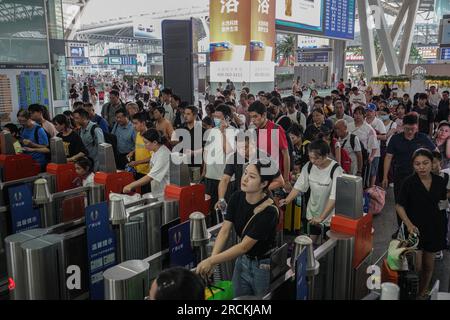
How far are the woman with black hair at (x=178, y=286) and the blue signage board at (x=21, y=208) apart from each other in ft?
9.35

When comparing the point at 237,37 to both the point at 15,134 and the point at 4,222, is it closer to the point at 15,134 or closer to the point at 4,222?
the point at 15,134

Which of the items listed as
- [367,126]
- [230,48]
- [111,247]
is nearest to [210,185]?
[111,247]

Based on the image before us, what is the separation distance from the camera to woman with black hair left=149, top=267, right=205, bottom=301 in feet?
5.36

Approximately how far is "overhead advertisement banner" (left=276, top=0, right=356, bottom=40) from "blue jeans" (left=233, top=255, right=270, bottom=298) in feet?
43.0

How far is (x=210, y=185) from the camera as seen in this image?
15.5ft

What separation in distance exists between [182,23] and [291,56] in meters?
24.0

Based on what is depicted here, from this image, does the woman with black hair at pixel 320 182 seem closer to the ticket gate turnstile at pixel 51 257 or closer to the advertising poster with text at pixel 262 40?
the ticket gate turnstile at pixel 51 257

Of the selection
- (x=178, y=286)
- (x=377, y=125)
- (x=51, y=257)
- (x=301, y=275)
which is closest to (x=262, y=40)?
(x=377, y=125)

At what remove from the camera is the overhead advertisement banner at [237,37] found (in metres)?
12.6

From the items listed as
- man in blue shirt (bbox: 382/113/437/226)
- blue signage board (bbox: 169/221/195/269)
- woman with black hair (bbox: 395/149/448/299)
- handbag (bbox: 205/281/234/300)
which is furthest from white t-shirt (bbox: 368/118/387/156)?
handbag (bbox: 205/281/234/300)

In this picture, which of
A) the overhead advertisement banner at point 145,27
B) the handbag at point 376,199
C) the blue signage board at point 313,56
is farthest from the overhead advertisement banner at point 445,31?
the overhead advertisement banner at point 145,27

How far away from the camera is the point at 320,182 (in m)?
3.60

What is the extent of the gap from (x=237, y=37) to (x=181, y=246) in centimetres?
1066
